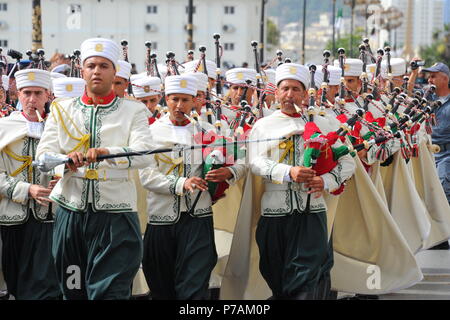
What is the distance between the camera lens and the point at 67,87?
9.09m

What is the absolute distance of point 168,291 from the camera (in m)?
7.91

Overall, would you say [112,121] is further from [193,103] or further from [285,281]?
[285,281]

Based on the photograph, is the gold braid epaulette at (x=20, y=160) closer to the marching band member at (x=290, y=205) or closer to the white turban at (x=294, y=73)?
the marching band member at (x=290, y=205)

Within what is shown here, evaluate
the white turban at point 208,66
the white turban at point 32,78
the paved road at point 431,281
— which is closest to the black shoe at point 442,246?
the paved road at point 431,281

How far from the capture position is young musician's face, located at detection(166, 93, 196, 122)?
7898 mm

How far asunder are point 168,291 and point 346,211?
1890mm

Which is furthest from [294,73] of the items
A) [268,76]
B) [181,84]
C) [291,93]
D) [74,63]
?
[268,76]

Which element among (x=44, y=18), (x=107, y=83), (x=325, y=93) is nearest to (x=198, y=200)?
(x=107, y=83)

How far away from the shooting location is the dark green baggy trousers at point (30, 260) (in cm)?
793


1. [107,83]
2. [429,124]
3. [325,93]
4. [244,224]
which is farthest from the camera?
[429,124]

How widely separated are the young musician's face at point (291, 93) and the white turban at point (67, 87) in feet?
6.37

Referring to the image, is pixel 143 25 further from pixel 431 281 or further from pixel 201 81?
pixel 201 81

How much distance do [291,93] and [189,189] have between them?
3.47ft
